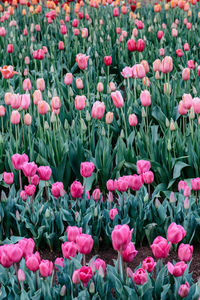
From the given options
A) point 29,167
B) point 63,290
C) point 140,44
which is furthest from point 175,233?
point 140,44

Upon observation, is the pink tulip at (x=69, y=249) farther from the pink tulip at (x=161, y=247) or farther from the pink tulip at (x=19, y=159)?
the pink tulip at (x=19, y=159)

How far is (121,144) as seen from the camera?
3193mm

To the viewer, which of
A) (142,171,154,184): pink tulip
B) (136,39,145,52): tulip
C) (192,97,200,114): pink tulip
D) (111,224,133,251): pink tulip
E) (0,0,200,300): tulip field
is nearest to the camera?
(111,224,133,251): pink tulip

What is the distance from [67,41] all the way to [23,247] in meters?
4.54

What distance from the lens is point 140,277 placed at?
1.68m

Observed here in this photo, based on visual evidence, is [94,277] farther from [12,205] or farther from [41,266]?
[12,205]

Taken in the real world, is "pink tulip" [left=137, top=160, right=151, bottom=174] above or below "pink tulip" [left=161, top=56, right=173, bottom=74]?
below

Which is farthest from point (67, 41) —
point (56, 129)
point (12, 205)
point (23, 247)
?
point (23, 247)

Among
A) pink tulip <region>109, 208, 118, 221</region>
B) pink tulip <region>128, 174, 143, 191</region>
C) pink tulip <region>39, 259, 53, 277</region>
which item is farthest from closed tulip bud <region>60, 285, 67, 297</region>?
pink tulip <region>128, 174, 143, 191</region>

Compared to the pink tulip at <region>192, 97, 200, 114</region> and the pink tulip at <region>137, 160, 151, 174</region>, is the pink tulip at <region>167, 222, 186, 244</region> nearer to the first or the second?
the pink tulip at <region>137, 160, 151, 174</region>

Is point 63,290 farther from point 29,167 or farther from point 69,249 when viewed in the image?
point 29,167

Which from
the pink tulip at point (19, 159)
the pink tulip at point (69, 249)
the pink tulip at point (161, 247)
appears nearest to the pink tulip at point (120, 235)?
the pink tulip at point (161, 247)

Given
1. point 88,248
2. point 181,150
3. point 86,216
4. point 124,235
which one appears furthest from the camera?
point 181,150

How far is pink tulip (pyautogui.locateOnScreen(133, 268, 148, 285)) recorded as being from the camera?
1.67 metres
